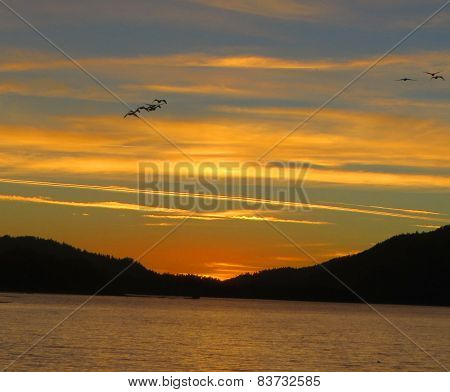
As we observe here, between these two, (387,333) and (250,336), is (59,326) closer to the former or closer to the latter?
(250,336)

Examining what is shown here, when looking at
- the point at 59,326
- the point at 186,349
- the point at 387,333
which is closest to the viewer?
the point at 186,349

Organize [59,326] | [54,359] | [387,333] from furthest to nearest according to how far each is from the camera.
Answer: [387,333] → [59,326] → [54,359]

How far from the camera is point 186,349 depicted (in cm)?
10481
